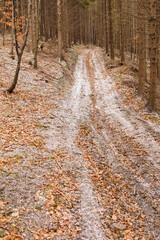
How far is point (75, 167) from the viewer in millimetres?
6625

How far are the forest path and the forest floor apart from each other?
0.10 feet

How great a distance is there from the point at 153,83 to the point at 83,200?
26.3 ft

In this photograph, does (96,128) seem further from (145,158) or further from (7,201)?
(7,201)

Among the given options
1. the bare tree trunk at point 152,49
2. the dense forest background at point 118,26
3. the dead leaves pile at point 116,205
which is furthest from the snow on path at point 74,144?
the dense forest background at point 118,26

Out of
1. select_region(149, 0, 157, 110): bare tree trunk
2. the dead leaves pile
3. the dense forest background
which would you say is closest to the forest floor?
the dead leaves pile

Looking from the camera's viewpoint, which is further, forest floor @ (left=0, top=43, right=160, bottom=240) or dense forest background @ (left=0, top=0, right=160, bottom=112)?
dense forest background @ (left=0, top=0, right=160, bottom=112)

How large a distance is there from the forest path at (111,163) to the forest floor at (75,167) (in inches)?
1.1

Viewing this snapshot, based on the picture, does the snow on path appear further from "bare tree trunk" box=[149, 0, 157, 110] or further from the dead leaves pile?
"bare tree trunk" box=[149, 0, 157, 110]

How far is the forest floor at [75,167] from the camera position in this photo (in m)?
4.40

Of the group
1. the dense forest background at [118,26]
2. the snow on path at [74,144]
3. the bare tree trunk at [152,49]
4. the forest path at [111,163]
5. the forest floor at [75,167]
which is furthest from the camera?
the dense forest background at [118,26]

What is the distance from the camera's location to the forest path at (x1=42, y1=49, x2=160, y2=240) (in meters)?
4.87

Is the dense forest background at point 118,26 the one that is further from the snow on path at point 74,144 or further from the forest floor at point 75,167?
the snow on path at point 74,144

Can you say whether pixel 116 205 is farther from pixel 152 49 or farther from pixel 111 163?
pixel 152 49

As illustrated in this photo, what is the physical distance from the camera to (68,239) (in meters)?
4.00
